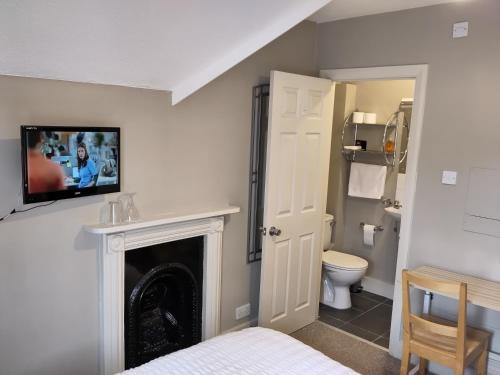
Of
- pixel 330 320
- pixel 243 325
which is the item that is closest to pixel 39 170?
pixel 243 325

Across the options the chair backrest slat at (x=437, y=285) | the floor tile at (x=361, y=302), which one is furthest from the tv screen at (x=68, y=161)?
the floor tile at (x=361, y=302)

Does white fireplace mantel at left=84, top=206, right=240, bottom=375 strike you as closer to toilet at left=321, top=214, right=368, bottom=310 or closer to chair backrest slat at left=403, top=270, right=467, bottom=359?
chair backrest slat at left=403, top=270, right=467, bottom=359

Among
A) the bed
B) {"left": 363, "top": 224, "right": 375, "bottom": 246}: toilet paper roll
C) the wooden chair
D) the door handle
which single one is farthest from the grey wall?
the bed

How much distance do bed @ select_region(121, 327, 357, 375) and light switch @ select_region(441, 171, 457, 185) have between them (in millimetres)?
1593

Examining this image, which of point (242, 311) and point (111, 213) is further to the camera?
point (242, 311)

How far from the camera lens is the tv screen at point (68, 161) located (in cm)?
202

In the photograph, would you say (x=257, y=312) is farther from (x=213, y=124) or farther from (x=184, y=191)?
(x=213, y=124)

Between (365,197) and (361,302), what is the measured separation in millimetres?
1042

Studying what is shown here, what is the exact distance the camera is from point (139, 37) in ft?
6.61

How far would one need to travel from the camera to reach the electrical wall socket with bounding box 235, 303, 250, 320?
3348 mm

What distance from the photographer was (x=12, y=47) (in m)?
1.79

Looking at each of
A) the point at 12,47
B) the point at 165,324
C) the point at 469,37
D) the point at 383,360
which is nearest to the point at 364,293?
the point at 383,360

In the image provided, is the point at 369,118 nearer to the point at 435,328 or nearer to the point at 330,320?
the point at 330,320

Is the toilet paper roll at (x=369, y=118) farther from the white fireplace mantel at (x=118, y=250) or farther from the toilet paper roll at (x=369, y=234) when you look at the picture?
the white fireplace mantel at (x=118, y=250)
